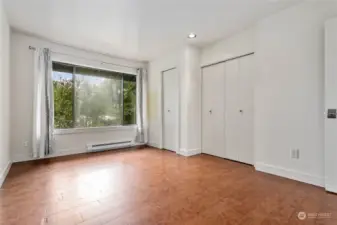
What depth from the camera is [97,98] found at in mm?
4840

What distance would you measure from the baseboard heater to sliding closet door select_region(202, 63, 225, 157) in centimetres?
209

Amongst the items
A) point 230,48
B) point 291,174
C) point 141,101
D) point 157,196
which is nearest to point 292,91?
point 291,174

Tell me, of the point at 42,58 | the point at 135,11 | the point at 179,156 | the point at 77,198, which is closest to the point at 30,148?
the point at 42,58

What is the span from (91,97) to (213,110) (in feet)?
9.65

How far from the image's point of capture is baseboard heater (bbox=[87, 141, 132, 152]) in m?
4.56

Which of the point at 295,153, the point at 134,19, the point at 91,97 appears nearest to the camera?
the point at 295,153

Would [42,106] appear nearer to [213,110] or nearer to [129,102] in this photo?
[129,102]

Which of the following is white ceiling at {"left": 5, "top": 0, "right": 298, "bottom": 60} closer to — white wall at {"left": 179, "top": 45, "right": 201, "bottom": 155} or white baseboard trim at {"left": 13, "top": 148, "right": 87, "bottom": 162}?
white wall at {"left": 179, "top": 45, "right": 201, "bottom": 155}

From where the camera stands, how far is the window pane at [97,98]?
4535 mm

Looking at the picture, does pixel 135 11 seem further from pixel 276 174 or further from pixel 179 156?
pixel 276 174

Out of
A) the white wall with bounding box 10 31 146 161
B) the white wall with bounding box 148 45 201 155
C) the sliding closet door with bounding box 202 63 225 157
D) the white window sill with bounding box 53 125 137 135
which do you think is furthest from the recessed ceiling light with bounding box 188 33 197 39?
the white window sill with bounding box 53 125 137 135

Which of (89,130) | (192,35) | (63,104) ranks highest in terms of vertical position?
(192,35)

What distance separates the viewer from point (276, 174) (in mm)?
2834

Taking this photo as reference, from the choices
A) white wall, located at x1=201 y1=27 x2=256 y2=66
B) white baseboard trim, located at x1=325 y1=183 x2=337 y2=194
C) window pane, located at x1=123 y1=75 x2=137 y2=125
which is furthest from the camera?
window pane, located at x1=123 y1=75 x2=137 y2=125
